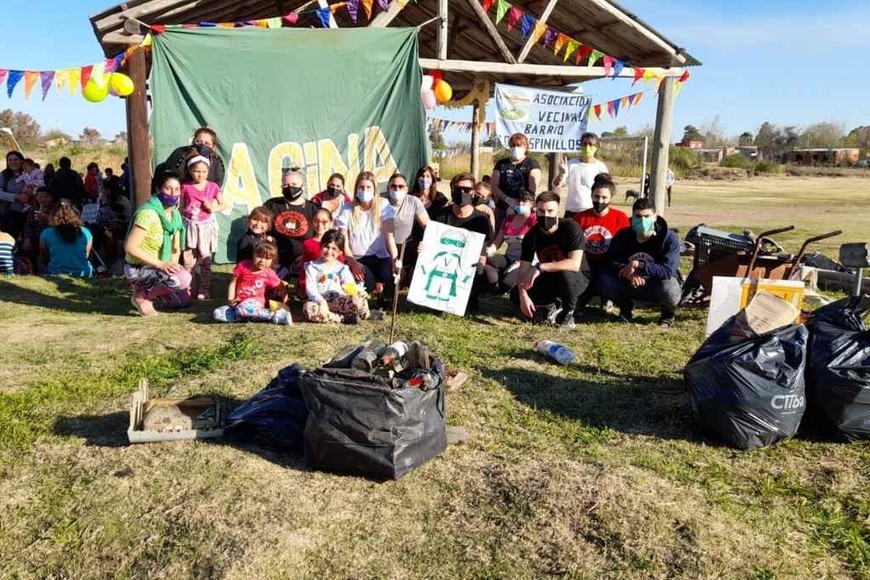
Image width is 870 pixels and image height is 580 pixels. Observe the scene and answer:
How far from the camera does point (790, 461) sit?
3.58 metres

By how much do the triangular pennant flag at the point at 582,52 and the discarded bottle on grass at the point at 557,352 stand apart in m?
5.58

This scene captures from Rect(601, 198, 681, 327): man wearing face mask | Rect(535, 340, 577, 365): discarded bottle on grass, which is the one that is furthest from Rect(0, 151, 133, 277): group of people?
Rect(601, 198, 681, 327): man wearing face mask

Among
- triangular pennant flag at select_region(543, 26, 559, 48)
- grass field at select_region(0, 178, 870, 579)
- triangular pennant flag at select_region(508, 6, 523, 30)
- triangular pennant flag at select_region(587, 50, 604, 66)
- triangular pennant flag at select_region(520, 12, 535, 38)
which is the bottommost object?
grass field at select_region(0, 178, 870, 579)

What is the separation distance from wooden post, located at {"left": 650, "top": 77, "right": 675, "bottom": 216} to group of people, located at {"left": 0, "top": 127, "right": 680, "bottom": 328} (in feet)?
9.60

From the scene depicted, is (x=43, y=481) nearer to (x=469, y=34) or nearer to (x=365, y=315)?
(x=365, y=315)

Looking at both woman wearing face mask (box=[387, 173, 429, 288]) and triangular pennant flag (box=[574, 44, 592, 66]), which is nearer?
woman wearing face mask (box=[387, 173, 429, 288])

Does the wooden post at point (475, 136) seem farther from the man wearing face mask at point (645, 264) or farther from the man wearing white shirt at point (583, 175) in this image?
the man wearing face mask at point (645, 264)

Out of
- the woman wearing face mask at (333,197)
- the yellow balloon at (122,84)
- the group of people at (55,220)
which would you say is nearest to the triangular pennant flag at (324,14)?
the woman wearing face mask at (333,197)

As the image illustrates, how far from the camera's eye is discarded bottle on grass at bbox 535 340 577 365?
16.8 ft

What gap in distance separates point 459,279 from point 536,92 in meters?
4.34

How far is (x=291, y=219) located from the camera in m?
6.84

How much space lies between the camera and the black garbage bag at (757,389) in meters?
3.61

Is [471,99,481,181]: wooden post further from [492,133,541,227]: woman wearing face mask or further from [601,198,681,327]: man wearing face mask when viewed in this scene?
[601,198,681,327]: man wearing face mask

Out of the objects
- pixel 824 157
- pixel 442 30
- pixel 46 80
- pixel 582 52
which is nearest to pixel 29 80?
pixel 46 80
